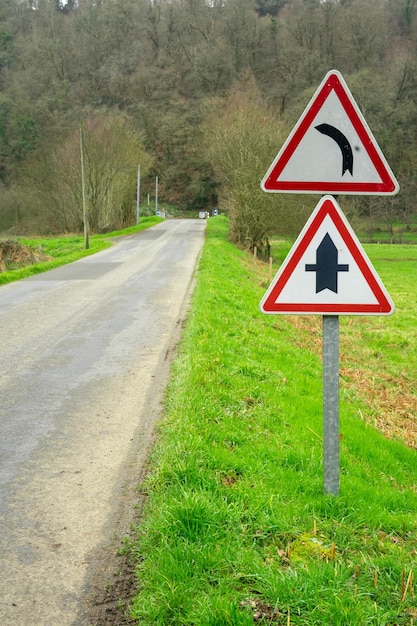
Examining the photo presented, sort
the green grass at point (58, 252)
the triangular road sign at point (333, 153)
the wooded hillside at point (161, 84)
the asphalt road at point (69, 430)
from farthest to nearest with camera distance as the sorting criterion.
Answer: the wooded hillside at point (161, 84) → the green grass at point (58, 252) → the triangular road sign at point (333, 153) → the asphalt road at point (69, 430)

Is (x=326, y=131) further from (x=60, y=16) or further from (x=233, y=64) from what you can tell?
(x=60, y=16)

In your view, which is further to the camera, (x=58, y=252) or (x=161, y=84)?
(x=161, y=84)

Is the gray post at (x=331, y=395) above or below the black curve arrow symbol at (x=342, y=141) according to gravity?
below

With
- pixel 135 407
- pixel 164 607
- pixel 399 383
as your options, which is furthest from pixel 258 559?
pixel 399 383

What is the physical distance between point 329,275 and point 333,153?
27.2 inches

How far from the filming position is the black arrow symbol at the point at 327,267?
3.26 metres

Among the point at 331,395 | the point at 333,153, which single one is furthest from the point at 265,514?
the point at 333,153

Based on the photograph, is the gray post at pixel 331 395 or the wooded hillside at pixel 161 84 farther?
the wooded hillside at pixel 161 84

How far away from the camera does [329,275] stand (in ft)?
10.7

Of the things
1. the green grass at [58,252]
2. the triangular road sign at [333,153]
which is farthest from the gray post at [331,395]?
the green grass at [58,252]

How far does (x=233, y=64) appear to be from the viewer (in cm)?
8688

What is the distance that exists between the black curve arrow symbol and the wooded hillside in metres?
39.1

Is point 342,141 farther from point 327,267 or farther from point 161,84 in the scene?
point 161,84

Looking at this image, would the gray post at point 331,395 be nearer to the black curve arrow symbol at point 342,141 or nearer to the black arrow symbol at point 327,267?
the black arrow symbol at point 327,267
